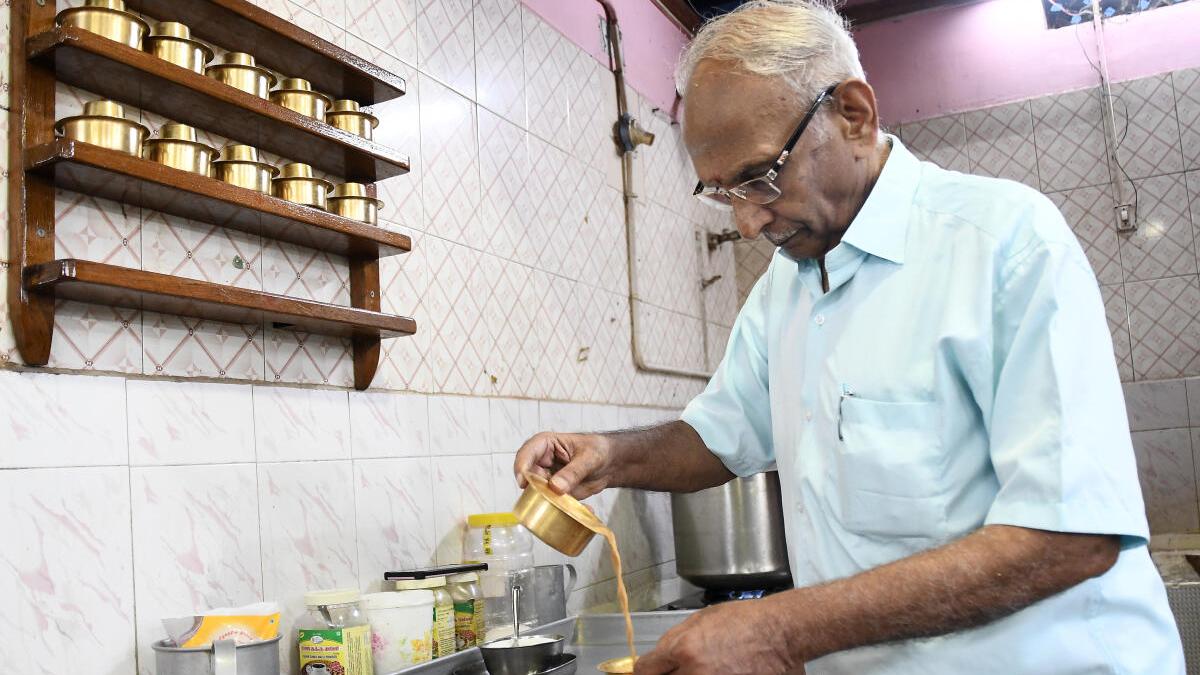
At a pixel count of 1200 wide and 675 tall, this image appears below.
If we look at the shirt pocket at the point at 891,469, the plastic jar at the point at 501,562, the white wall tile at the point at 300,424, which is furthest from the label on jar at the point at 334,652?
the shirt pocket at the point at 891,469

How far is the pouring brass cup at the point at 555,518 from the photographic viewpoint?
5.31 feet

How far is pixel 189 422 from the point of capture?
1913mm

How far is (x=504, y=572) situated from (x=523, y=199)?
117 centimetres

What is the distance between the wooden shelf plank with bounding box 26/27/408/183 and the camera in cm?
166

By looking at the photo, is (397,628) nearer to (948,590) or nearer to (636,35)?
(948,590)

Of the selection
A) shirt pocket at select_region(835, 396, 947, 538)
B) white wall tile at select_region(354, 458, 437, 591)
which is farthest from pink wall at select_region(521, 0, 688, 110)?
shirt pocket at select_region(835, 396, 947, 538)

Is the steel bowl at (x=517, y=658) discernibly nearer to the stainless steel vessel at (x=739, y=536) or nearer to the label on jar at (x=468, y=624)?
the label on jar at (x=468, y=624)

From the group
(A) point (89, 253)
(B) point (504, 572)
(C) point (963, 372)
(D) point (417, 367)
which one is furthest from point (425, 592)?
(C) point (963, 372)

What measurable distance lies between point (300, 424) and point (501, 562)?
0.66 m

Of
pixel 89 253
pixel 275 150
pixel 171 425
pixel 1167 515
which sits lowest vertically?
pixel 1167 515

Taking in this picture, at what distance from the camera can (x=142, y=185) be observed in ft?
5.70

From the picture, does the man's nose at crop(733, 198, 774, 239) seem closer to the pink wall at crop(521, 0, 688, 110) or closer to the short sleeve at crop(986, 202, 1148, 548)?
the short sleeve at crop(986, 202, 1148, 548)

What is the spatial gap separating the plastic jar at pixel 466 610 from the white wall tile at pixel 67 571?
2.54 ft

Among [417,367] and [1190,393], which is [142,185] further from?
[1190,393]
